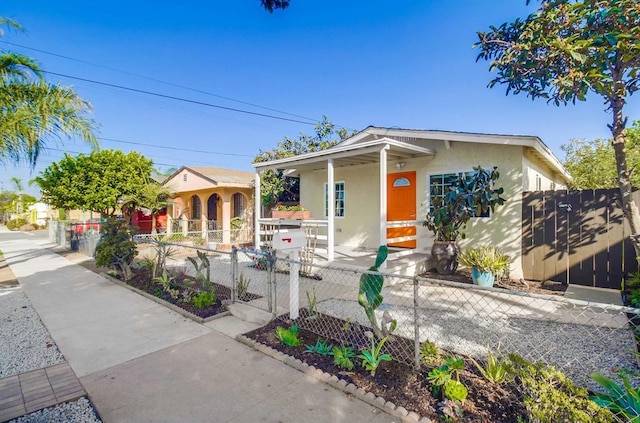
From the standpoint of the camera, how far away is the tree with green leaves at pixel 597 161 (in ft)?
46.4

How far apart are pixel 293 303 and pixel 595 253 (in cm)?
592

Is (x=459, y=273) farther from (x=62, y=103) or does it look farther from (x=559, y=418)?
(x=62, y=103)

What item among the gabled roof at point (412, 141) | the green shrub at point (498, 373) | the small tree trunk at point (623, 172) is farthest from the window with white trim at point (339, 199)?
the green shrub at point (498, 373)

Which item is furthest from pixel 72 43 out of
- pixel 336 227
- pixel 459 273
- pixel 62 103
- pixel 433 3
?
pixel 459 273

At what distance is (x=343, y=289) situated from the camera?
6562mm

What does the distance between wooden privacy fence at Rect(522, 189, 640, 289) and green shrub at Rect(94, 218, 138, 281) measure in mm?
9128

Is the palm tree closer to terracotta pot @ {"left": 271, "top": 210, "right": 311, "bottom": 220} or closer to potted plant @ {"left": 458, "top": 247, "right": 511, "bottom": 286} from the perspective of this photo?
terracotta pot @ {"left": 271, "top": 210, "right": 311, "bottom": 220}

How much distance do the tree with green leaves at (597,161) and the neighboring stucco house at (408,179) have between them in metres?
5.14

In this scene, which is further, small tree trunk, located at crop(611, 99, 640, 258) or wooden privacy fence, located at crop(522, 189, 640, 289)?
wooden privacy fence, located at crop(522, 189, 640, 289)

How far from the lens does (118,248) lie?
24.1ft

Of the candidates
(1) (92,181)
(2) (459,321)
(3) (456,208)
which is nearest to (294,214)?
(3) (456,208)

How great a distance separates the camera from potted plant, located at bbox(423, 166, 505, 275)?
21.5ft

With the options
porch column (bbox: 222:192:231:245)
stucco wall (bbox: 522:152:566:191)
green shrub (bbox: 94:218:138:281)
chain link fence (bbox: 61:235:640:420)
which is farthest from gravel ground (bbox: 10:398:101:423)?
porch column (bbox: 222:192:231:245)

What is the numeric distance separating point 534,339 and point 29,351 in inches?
251
